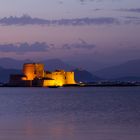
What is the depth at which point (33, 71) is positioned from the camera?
82938 millimetres

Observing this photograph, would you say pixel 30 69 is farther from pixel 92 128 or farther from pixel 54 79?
pixel 92 128

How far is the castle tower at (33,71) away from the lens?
271ft

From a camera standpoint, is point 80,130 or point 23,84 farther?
point 23,84

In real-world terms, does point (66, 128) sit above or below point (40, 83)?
below

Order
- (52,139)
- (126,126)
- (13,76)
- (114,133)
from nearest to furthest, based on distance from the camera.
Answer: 1. (52,139)
2. (114,133)
3. (126,126)
4. (13,76)

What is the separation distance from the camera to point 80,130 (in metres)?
17.2

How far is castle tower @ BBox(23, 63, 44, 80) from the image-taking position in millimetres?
82500

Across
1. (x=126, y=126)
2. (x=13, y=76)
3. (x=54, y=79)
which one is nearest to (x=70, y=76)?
(x=54, y=79)

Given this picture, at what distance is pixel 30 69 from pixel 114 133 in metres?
67.9

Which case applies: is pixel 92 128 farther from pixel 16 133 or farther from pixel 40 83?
pixel 40 83

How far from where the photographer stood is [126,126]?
61.8ft

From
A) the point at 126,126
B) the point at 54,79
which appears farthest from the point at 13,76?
the point at 126,126

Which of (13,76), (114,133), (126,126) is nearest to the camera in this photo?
(114,133)

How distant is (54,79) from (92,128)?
6568cm
